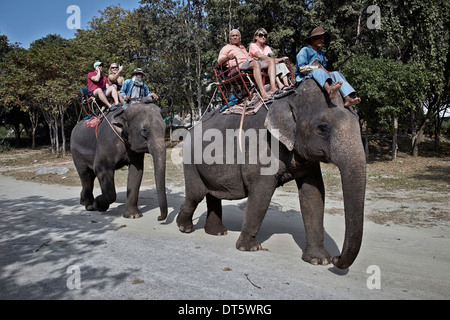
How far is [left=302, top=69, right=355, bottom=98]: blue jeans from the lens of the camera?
174 inches

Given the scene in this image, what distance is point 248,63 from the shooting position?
6.27 m

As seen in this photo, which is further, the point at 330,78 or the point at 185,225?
the point at 185,225

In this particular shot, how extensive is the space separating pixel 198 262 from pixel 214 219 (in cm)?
169

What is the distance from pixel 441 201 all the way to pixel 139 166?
7.66 meters

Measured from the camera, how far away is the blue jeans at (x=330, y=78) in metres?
4.43

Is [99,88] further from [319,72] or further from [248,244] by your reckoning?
[319,72]

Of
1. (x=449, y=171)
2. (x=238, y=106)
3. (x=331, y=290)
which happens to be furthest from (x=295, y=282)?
(x=449, y=171)

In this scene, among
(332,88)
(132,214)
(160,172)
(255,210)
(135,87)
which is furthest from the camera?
(135,87)

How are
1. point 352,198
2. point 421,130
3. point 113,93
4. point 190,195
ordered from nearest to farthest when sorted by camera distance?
point 352,198, point 190,195, point 113,93, point 421,130

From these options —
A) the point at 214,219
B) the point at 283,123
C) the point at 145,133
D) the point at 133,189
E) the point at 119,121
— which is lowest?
the point at 214,219

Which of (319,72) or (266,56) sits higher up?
(266,56)

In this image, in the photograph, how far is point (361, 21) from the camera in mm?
23188

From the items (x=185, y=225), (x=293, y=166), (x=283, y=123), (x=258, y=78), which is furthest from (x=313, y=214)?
(x=185, y=225)

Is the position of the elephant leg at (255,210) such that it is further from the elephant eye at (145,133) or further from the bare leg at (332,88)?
the elephant eye at (145,133)
